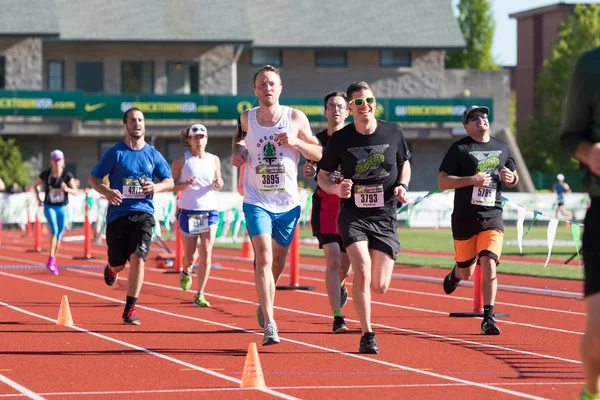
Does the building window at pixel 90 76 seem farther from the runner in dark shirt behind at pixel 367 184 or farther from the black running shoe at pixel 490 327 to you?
the runner in dark shirt behind at pixel 367 184

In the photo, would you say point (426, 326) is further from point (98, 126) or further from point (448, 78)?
point (448, 78)

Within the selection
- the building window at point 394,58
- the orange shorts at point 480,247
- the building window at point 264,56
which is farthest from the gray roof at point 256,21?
the orange shorts at point 480,247

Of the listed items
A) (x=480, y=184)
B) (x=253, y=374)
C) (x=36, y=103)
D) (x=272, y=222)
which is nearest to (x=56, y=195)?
(x=480, y=184)

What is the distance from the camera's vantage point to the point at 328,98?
470 inches

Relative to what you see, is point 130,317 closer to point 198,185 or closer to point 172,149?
point 198,185

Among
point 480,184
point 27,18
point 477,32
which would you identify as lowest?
point 480,184

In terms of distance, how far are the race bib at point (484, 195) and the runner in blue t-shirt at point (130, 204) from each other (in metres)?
3.08

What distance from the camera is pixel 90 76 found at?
5062 centimetres

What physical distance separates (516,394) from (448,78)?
49.5 m

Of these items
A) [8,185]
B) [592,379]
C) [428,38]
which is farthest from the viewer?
[428,38]

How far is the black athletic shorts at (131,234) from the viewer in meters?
12.1

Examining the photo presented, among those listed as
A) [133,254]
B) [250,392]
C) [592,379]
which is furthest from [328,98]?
[592,379]

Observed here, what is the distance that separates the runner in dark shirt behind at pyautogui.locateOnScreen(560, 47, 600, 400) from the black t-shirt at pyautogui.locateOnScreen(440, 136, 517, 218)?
19.3ft

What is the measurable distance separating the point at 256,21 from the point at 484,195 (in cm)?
4299
